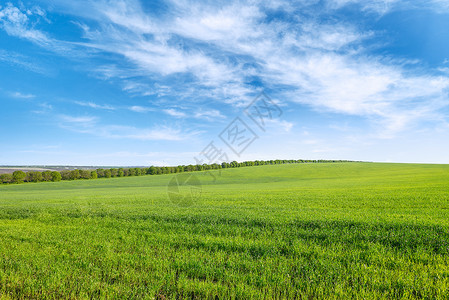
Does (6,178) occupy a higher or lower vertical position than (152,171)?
lower

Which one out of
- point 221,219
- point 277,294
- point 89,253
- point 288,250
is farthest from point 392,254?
point 89,253

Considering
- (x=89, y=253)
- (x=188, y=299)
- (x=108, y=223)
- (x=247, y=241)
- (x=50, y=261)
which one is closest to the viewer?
(x=188, y=299)

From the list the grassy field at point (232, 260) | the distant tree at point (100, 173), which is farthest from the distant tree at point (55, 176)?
the grassy field at point (232, 260)

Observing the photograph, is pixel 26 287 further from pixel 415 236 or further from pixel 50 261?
pixel 415 236

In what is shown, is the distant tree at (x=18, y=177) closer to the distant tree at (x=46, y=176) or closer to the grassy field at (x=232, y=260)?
the distant tree at (x=46, y=176)

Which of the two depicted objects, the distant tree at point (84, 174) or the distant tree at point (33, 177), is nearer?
the distant tree at point (33, 177)

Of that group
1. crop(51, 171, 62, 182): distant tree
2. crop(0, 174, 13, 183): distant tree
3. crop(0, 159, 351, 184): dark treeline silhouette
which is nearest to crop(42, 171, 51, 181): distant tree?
crop(0, 159, 351, 184): dark treeline silhouette

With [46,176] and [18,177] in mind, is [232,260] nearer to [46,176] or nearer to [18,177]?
[18,177]

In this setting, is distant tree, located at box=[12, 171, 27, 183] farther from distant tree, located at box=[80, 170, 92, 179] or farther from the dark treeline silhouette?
distant tree, located at box=[80, 170, 92, 179]

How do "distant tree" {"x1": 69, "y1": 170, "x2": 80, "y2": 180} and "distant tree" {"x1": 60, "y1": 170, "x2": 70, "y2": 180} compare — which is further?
"distant tree" {"x1": 69, "y1": 170, "x2": 80, "y2": 180}

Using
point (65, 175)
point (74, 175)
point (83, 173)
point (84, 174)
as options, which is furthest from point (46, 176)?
point (84, 174)

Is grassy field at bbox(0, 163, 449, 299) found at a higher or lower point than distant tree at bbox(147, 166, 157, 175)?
higher

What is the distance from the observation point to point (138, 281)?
15.6ft

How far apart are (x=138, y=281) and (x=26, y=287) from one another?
232 centimetres
